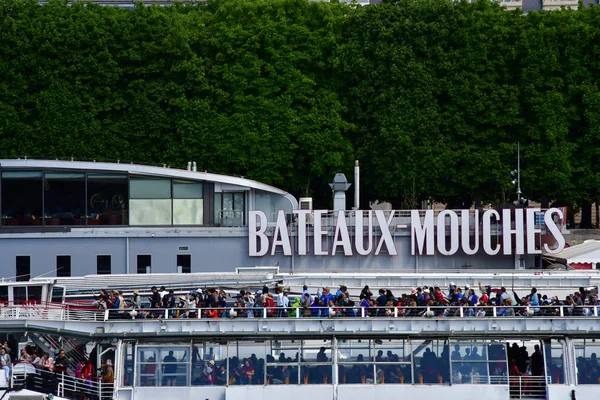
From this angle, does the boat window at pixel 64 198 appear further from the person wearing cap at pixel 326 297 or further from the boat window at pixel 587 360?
the boat window at pixel 587 360

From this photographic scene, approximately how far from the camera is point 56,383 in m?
49.5

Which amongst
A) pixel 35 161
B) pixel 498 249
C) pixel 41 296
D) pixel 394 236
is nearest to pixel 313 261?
pixel 394 236

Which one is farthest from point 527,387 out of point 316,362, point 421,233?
point 421,233

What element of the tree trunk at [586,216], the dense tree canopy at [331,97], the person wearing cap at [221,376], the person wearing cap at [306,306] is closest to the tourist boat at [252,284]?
the person wearing cap at [221,376]

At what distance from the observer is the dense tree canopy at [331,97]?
8512 cm

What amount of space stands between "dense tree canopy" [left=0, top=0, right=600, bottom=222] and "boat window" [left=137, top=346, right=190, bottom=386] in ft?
119

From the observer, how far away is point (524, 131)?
85.6 meters

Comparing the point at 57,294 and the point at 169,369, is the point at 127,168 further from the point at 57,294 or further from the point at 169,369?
the point at 169,369

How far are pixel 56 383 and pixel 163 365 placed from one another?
372 cm

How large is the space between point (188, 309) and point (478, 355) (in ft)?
33.3

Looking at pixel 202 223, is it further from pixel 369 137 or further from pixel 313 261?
pixel 369 137

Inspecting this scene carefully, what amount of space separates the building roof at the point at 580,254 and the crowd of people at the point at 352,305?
1771cm

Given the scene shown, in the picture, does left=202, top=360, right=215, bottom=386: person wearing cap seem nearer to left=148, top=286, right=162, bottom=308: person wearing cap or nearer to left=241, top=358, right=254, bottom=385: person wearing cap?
left=241, top=358, right=254, bottom=385: person wearing cap

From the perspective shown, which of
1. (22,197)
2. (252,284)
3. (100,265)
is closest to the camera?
(252,284)
